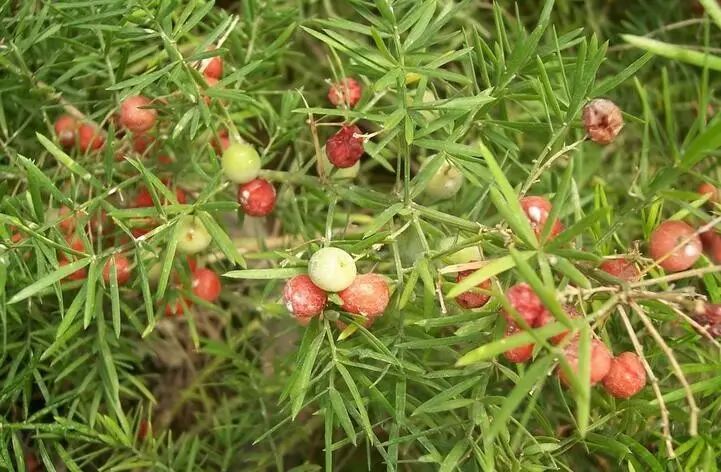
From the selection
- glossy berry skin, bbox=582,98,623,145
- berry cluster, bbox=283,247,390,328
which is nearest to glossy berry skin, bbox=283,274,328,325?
berry cluster, bbox=283,247,390,328

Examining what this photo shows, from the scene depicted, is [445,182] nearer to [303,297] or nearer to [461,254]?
[461,254]

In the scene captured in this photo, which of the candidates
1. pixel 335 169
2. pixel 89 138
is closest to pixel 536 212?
pixel 335 169

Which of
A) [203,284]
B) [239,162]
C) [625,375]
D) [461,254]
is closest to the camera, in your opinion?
[625,375]

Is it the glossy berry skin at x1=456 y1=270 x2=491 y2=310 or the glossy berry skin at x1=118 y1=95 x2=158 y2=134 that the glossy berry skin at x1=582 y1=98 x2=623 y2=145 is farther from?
the glossy berry skin at x1=118 y1=95 x2=158 y2=134

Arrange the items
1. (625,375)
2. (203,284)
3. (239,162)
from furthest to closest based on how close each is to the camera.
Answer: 1. (203,284)
2. (239,162)
3. (625,375)

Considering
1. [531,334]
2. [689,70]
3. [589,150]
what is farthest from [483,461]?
[689,70]

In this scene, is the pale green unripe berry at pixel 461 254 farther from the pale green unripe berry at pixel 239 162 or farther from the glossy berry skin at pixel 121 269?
the glossy berry skin at pixel 121 269

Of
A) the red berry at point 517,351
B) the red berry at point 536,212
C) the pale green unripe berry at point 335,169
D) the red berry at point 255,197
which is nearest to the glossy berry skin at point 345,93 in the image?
A: the pale green unripe berry at point 335,169

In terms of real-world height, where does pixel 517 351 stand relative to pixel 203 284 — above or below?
above

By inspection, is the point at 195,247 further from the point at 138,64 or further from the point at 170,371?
the point at 170,371
